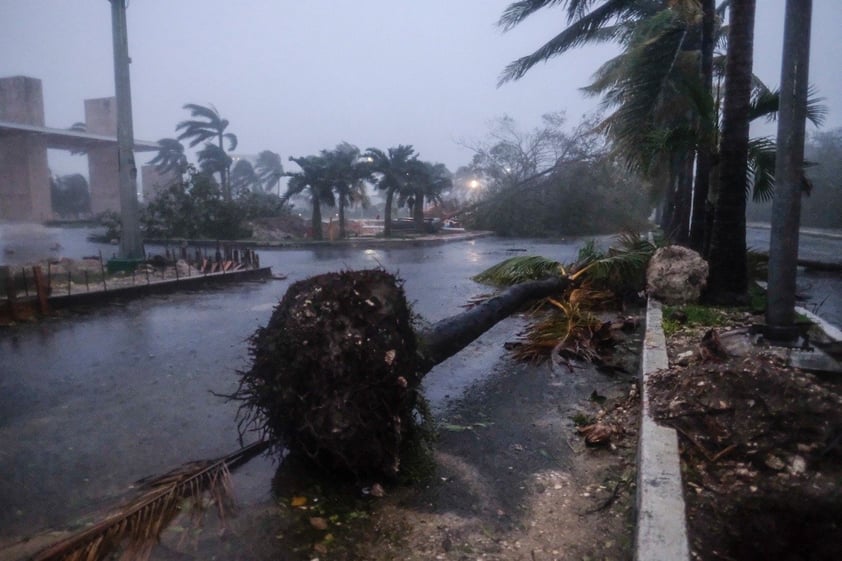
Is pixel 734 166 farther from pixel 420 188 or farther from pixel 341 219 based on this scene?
pixel 420 188

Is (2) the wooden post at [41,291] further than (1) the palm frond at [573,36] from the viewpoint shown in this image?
No

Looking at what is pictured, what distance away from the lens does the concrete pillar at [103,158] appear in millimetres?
39719

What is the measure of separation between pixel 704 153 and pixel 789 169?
4.11m

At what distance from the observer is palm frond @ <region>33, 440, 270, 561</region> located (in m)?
2.84

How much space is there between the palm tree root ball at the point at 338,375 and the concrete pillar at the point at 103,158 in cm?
3955

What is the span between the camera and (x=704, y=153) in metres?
9.16

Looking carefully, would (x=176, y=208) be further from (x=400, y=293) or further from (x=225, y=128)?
(x=225, y=128)

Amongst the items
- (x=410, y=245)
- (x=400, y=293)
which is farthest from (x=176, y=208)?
(x=400, y=293)

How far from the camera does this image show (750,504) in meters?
3.18

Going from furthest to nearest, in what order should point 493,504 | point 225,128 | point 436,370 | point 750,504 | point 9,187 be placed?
point 225,128
point 9,187
point 436,370
point 493,504
point 750,504

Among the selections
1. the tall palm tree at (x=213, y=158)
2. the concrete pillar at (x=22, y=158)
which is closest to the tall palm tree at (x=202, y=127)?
the tall palm tree at (x=213, y=158)

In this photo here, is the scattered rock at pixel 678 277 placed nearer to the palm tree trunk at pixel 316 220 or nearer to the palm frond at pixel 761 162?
the palm frond at pixel 761 162

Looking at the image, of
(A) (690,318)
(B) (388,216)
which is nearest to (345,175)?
(B) (388,216)

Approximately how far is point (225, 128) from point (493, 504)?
212 ft
